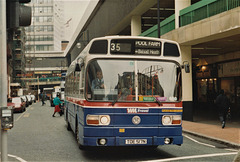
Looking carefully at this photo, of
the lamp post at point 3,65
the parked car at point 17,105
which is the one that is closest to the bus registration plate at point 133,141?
the lamp post at point 3,65

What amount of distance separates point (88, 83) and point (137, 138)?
1.75 meters

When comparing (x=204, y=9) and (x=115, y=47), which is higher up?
(x=204, y=9)

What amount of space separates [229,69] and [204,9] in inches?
345

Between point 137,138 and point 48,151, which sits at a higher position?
point 137,138

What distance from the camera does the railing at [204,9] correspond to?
50.6ft

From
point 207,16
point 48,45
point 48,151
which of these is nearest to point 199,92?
point 207,16

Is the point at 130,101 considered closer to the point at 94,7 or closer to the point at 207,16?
the point at 207,16

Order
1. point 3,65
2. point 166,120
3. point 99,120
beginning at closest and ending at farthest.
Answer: point 3,65 < point 99,120 < point 166,120

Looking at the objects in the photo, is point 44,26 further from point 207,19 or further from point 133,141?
point 133,141

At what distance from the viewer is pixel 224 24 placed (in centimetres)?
1492

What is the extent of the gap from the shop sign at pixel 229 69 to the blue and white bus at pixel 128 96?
16326mm

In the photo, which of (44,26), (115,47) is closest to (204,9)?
(115,47)

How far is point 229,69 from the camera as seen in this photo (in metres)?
25.0

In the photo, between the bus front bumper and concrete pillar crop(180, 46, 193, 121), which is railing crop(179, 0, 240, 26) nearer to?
concrete pillar crop(180, 46, 193, 121)
